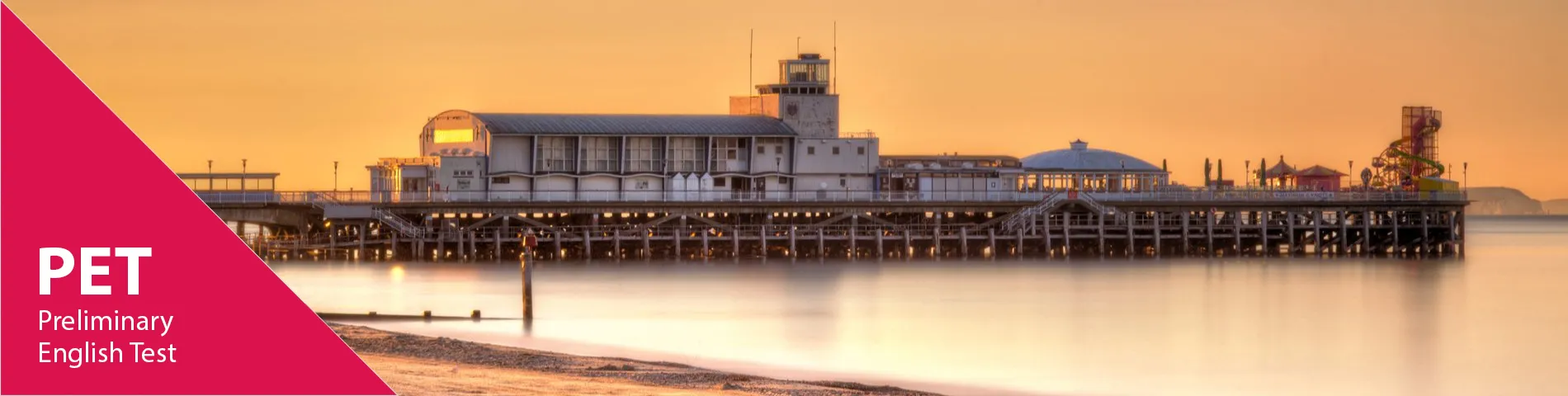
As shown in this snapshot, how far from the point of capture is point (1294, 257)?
9600 cm

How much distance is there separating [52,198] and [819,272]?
64331mm

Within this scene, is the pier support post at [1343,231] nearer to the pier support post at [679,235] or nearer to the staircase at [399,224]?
the pier support post at [679,235]

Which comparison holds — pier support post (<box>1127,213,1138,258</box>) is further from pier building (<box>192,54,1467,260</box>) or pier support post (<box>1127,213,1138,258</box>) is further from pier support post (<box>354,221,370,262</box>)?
pier support post (<box>354,221,370,262</box>)

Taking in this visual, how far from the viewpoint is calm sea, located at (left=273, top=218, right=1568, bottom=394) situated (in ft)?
139

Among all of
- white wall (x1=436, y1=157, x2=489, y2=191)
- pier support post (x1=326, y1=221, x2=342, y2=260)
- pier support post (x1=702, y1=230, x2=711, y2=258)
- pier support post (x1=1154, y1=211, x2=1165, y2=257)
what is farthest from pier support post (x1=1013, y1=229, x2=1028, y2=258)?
pier support post (x1=326, y1=221, x2=342, y2=260)

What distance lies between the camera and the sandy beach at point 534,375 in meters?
29.8

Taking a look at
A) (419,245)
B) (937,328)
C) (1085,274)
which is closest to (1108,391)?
(937,328)

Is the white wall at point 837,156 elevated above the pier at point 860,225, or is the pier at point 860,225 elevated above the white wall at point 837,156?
the white wall at point 837,156

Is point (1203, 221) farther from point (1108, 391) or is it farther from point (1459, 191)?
point (1108, 391)

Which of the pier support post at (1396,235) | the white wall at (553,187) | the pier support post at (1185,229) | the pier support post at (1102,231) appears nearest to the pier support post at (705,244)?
the white wall at (553,187)

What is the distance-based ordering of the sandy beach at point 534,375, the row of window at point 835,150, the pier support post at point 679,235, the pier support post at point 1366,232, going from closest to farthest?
the sandy beach at point 534,375
the pier support post at point 679,235
the row of window at point 835,150
the pier support post at point 1366,232

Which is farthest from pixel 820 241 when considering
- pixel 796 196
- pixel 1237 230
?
pixel 1237 230

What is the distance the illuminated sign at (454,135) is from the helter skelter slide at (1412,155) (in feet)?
154

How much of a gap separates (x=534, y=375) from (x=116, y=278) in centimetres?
1725
